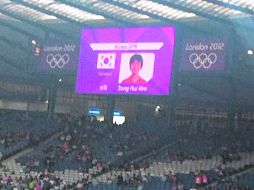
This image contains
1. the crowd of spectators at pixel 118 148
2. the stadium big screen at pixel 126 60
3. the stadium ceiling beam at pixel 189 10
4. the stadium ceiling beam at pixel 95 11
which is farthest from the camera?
the stadium big screen at pixel 126 60

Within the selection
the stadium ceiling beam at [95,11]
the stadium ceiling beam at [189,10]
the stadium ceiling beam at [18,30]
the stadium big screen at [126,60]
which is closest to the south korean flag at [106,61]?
the stadium big screen at [126,60]

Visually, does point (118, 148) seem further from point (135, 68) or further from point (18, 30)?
point (18, 30)

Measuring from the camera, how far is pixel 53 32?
4125 centimetres

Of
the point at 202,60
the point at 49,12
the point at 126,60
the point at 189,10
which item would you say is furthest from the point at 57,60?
the point at 189,10

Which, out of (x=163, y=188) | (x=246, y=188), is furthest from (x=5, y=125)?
(x=246, y=188)

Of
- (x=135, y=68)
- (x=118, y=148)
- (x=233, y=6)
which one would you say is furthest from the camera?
(x=118, y=148)

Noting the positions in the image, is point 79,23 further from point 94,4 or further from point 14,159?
point 14,159

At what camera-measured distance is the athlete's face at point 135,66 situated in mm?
35303

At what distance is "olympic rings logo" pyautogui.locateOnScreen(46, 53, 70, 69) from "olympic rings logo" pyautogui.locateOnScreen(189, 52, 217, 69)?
8812mm

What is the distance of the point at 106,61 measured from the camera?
120 feet

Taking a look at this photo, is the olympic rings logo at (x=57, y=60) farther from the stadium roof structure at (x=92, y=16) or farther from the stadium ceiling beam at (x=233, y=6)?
the stadium ceiling beam at (x=233, y=6)

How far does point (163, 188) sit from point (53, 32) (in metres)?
17.0

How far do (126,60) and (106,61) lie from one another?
1.36m

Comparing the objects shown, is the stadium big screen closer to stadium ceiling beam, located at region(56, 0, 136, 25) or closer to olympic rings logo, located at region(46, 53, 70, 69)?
stadium ceiling beam, located at region(56, 0, 136, 25)
